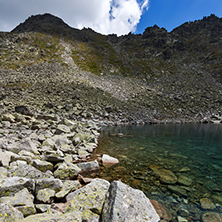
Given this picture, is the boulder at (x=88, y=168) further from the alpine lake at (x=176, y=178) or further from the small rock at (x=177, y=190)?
the small rock at (x=177, y=190)

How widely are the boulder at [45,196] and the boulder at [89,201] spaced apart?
643 millimetres

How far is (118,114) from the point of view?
38344 millimetres

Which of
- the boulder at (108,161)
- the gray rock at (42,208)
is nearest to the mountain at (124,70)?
the boulder at (108,161)

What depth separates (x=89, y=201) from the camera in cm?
426

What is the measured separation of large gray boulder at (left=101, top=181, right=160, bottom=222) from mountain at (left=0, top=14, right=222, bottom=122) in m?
29.8

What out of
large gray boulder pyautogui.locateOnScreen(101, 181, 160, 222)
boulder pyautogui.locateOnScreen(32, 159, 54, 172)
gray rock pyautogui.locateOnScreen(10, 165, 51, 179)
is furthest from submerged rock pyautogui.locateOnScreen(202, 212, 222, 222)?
boulder pyautogui.locateOnScreen(32, 159, 54, 172)

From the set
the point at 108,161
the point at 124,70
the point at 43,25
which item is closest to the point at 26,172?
the point at 108,161

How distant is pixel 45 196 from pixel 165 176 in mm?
6572

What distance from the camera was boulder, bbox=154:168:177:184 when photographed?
727 centimetres

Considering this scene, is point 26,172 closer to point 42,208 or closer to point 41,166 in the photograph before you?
point 41,166

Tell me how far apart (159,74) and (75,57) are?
5765 cm

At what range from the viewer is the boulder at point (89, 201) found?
3916mm

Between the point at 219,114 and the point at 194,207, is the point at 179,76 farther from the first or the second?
the point at 194,207

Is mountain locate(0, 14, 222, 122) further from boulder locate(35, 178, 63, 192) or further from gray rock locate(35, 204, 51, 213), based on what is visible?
gray rock locate(35, 204, 51, 213)
